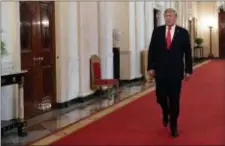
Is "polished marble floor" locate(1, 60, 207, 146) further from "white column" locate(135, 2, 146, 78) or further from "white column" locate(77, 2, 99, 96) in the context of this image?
"white column" locate(135, 2, 146, 78)

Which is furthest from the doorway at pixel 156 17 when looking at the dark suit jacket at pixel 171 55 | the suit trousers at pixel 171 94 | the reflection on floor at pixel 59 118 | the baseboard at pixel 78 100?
the suit trousers at pixel 171 94

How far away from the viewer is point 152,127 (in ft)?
21.1

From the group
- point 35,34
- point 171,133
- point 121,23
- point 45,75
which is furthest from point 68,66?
point 121,23

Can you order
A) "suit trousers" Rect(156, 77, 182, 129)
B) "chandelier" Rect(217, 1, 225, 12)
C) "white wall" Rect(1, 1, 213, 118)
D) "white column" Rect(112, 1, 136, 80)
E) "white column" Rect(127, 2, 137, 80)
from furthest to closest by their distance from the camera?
1. "chandelier" Rect(217, 1, 225, 12)
2. "white column" Rect(127, 2, 137, 80)
3. "white column" Rect(112, 1, 136, 80)
4. "white wall" Rect(1, 1, 213, 118)
5. "suit trousers" Rect(156, 77, 182, 129)

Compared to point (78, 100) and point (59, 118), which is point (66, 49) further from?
point (59, 118)

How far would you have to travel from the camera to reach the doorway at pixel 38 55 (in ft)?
24.6

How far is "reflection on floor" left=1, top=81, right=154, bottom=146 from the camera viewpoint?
6113 millimetres

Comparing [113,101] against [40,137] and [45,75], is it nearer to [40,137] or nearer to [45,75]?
[45,75]

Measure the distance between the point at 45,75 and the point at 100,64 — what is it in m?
2.45

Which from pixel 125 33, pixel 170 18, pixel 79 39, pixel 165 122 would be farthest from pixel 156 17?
pixel 170 18

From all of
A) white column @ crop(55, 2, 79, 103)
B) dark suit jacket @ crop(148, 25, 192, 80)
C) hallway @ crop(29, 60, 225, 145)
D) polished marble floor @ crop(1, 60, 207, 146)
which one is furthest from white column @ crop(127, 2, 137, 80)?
dark suit jacket @ crop(148, 25, 192, 80)

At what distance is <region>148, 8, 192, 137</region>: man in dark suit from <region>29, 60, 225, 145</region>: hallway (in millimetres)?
385

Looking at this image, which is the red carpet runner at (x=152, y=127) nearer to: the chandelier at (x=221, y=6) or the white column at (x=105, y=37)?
the white column at (x=105, y=37)

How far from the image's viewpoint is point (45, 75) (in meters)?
8.25
